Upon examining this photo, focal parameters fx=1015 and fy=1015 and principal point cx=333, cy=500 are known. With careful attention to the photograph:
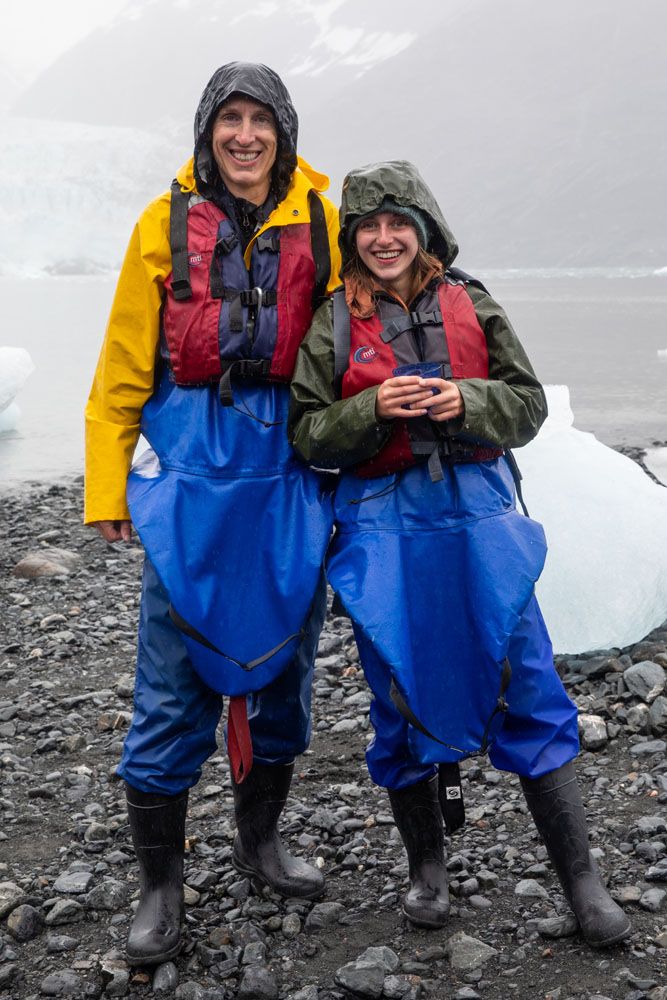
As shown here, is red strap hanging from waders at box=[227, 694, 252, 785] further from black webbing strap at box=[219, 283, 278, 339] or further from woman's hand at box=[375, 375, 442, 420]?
black webbing strap at box=[219, 283, 278, 339]

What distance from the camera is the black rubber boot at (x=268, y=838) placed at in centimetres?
320

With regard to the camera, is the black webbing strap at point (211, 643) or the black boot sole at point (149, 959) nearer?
the black webbing strap at point (211, 643)

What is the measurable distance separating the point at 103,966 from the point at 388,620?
50.8 inches

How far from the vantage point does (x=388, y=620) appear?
2.64 m

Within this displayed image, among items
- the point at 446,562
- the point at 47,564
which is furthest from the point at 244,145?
the point at 47,564

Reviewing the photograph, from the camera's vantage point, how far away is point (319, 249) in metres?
2.87

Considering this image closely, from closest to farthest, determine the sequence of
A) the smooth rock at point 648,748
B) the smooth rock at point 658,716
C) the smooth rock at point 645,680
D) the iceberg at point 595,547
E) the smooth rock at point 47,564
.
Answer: the smooth rock at point 648,748 → the smooth rock at point 658,716 → the smooth rock at point 645,680 → the iceberg at point 595,547 → the smooth rock at point 47,564

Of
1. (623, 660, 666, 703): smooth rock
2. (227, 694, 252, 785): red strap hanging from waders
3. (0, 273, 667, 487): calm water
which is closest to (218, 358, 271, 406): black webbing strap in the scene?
(227, 694, 252, 785): red strap hanging from waders

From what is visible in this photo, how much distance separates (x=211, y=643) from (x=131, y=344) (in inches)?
33.9

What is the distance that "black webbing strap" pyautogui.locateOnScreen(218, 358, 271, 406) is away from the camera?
2.74m

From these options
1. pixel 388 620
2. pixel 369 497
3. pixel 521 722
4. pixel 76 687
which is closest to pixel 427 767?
pixel 521 722

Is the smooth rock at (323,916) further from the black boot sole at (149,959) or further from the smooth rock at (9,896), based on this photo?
the smooth rock at (9,896)

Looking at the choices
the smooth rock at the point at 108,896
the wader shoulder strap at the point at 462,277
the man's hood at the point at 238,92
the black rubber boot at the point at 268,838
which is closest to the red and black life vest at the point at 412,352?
the wader shoulder strap at the point at 462,277

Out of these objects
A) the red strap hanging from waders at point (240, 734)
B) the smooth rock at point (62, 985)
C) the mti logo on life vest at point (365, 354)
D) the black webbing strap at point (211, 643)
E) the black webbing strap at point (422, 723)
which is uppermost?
the mti logo on life vest at point (365, 354)
